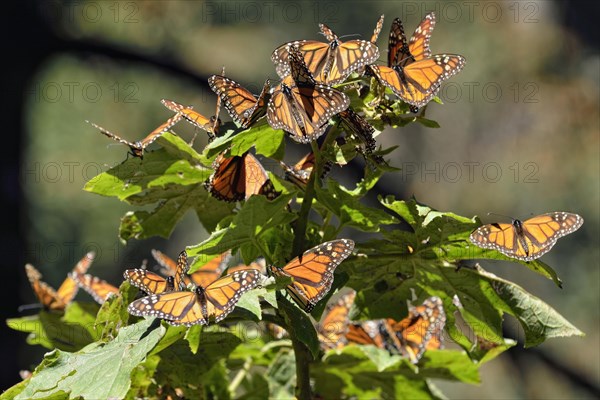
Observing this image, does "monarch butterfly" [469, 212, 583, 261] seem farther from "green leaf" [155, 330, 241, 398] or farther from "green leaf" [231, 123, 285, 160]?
"green leaf" [155, 330, 241, 398]

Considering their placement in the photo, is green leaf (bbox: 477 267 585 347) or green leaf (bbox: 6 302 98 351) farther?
green leaf (bbox: 6 302 98 351)

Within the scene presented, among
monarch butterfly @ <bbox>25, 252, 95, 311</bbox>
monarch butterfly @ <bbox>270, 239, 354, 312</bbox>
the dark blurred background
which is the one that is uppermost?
monarch butterfly @ <bbox>270, 239, 354, 312</bbox>

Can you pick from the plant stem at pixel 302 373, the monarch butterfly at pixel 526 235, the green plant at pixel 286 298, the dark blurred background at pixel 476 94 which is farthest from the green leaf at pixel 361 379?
the dark blurred background at pixel 476 94

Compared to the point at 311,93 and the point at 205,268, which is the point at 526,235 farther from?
the point at 205,268

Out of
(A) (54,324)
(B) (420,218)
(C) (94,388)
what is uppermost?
(B) (420,218)

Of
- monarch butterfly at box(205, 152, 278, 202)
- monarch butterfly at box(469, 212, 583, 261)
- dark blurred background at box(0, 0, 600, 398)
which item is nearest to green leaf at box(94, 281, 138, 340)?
monarch butterfly at box(205, 152, 278, 202)

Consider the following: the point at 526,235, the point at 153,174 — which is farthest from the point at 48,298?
the point at 526,235

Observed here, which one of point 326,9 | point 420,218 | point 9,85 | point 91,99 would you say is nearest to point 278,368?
point 420,218

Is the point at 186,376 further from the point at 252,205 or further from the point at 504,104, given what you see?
the point at 504,104

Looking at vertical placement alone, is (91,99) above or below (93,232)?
above
